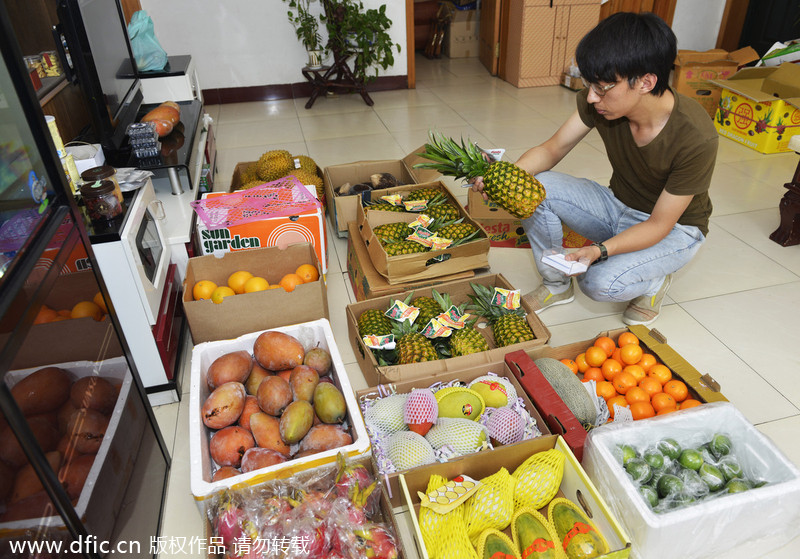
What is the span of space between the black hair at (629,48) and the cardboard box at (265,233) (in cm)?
131

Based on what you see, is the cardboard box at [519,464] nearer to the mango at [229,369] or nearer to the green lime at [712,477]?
the green lime at [712,477]

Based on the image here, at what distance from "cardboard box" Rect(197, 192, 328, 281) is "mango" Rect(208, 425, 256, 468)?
103 centimetres

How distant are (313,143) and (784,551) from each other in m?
4.03

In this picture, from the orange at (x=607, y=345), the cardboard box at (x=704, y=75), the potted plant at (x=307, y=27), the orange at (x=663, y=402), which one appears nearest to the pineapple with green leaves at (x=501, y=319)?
the orange at (x=607, y=345)

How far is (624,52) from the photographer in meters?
1.77

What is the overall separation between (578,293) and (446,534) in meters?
1.64

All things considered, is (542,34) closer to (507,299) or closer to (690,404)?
(507,299)

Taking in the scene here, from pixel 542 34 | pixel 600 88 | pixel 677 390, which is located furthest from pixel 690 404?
pixel 542 34

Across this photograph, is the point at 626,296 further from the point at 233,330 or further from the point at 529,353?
the point at 233,330

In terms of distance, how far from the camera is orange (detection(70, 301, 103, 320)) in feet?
4.07

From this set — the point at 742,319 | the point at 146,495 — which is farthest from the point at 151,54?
the point at 742,319

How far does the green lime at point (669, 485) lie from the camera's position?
1496 mm

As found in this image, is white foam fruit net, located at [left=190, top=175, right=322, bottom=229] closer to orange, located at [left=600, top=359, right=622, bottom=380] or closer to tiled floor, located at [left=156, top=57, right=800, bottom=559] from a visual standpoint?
tiled floor, located at [left=156, top=57, right=800, bottom=559]

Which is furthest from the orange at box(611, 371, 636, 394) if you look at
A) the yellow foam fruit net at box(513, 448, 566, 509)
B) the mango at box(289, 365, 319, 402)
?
the mango at box(289, 365, 319, 402)
